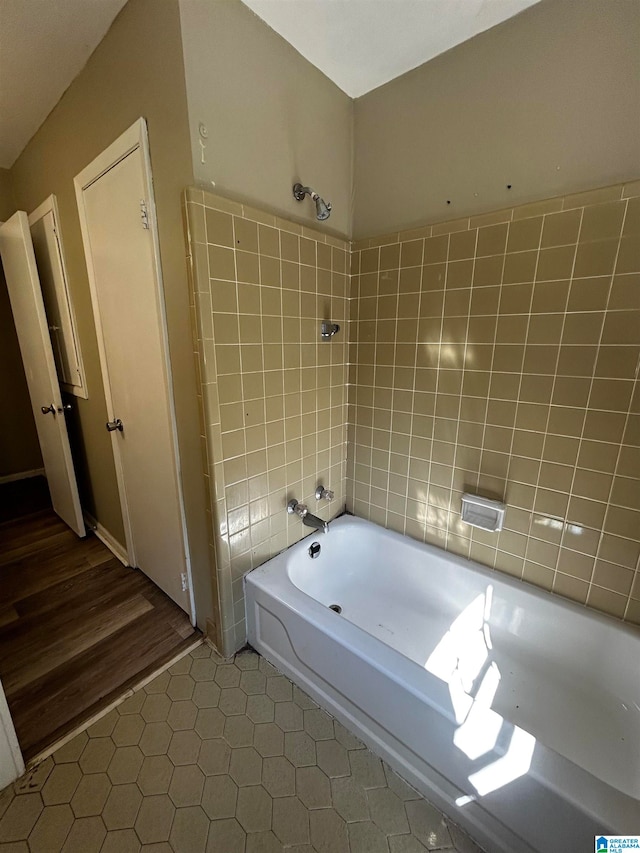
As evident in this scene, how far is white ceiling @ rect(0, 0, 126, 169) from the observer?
3.64 feet

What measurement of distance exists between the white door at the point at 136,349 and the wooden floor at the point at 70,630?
15 centimetres

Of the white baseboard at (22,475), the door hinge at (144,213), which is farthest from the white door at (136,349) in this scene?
the white baseboard at (22,475)

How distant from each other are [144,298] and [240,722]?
1.66 meters

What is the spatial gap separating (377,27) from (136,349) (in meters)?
1.49

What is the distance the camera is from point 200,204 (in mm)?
1082

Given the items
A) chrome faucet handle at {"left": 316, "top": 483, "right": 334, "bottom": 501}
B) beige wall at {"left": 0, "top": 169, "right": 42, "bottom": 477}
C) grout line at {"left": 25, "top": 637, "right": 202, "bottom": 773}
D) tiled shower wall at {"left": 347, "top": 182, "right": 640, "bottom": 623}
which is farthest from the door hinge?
beige wall at {"left": 0, "top": 169, "right": 42, "bottom": 477}

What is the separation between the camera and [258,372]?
1352 millimetres

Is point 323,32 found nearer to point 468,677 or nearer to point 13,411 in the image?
point 468,677

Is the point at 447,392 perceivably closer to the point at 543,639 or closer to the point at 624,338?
the point at 624,338

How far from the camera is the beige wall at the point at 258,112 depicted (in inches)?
40.9

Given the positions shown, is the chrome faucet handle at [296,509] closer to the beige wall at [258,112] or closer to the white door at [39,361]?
the beige wall at [258,112]

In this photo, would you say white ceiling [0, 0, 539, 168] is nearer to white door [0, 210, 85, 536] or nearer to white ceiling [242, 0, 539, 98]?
white ceiling [242, 0, 539, 98]

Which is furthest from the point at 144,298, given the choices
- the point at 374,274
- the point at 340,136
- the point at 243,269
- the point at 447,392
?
the point at 447,392

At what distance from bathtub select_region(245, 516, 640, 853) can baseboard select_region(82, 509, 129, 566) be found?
1.08 meters
